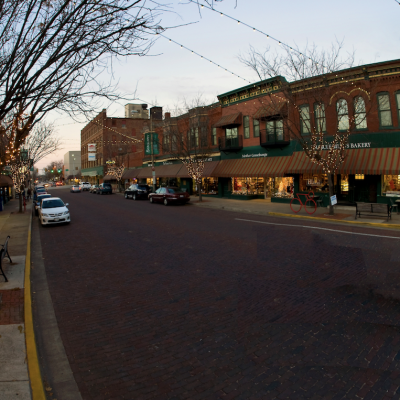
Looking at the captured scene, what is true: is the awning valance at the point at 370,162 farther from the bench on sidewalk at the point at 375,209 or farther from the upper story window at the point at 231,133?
the upper story window at the point at 231,133

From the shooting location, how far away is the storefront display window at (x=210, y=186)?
31869 millimetres

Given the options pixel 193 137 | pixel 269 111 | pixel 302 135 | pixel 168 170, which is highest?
pixel 269 111

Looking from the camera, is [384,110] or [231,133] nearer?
[384,110]

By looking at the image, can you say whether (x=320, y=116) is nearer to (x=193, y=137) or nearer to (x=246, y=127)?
(x=246, y=127)

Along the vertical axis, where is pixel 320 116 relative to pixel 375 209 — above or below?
above

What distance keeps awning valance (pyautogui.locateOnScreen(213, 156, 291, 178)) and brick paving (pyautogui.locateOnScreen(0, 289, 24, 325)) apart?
62.8 ft

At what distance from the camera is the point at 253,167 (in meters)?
25.9

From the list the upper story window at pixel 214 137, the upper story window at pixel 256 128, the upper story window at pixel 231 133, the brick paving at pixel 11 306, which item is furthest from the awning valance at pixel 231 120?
the brick paving at pixel 11 306

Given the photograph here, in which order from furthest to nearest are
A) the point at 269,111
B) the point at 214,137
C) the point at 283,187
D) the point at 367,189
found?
the point at 214,137 → the point at 283,187 → the point at 269,111 → the point at 367,189

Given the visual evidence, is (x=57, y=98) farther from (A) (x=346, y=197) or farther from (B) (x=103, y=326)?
(A) (x=346, y=197)

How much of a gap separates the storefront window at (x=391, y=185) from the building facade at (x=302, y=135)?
0.05 metres

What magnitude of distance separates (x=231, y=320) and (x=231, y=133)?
2508cm

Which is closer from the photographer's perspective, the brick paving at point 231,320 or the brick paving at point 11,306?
the brick paving at point 231,320

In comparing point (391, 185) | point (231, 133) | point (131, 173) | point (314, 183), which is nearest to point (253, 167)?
point (231, 133)
